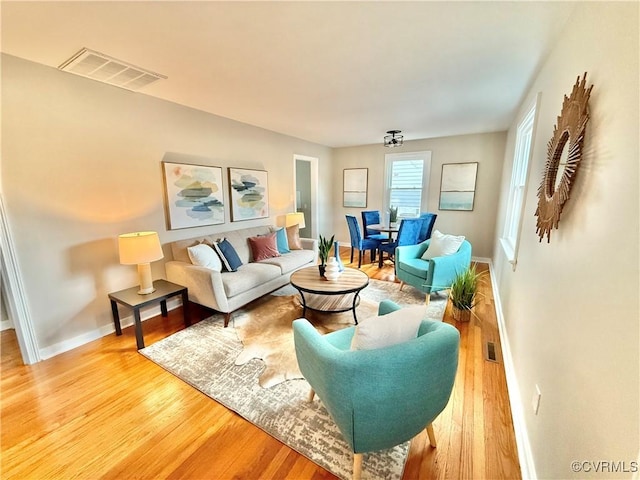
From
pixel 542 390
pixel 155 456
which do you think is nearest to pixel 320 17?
pixel 542 390

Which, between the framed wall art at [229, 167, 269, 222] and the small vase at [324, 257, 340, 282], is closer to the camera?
the small vase at [324, 257, 340, 282]

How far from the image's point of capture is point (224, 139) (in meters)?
3.68

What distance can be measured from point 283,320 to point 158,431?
4.81 feet

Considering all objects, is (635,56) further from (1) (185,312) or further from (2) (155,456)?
(1) (185,312)

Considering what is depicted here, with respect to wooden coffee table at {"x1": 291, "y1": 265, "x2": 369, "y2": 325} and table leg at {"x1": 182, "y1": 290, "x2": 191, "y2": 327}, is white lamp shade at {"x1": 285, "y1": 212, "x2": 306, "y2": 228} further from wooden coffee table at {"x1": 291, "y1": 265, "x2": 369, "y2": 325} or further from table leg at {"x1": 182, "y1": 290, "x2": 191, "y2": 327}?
table leg at {"x1": 182, "y1": 290, "x2": 191, "y2": 327}

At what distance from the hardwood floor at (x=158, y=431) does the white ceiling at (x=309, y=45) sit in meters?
2.44

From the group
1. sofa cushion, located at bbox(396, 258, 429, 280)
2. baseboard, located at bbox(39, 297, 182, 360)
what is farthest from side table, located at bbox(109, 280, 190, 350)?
sofa cushion, located at bbox(396, 258, 429, 280)

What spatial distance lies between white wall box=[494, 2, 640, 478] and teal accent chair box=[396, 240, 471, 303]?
154cm

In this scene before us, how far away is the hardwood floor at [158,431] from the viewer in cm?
139

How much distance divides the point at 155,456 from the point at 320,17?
2.68 m

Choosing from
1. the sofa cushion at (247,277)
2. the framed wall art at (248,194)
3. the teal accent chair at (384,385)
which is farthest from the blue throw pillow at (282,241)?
the teal accent chair at (384,385)

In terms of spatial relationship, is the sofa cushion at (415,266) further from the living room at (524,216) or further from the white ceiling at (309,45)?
the white ceiling at (309,45)

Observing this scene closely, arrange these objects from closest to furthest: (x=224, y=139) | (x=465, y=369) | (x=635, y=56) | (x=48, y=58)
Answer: (x=635, y=56) → (x=48, y=58) → (x=465, y=369) → (x=224, y=139)

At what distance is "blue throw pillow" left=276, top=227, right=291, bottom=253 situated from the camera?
4.12m
